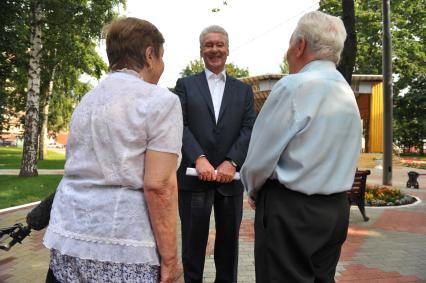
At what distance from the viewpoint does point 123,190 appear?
1.80 meters

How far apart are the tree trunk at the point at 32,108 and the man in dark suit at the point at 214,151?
543 inches

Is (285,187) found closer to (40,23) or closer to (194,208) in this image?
(194,208)

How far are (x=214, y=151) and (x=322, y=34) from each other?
1.30 m

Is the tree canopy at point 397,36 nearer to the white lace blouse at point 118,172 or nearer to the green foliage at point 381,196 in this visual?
the green foliage at point 381,196

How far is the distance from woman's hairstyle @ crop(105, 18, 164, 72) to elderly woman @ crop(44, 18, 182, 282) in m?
0.02

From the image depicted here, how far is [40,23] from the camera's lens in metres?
16.2

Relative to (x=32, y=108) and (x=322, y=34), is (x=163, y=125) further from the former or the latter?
(x=32, y=108)

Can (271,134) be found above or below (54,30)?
below

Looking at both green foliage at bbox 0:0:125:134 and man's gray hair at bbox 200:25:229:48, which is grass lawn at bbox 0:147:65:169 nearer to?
green foliage at bbox 0:0:125:134

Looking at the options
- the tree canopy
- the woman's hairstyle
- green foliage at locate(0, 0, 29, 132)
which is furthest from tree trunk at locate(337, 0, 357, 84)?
the tree canopy

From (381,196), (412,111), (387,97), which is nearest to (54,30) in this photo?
(387,97)

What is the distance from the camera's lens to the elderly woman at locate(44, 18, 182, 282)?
1.78 m

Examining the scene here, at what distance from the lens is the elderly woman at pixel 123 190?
5.84 ft

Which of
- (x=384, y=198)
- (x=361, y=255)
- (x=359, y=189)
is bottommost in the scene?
(x=361, y=255)
